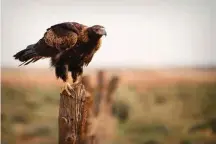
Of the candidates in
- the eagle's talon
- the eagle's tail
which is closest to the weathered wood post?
the eagle's talon

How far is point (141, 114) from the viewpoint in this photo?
2.60 m

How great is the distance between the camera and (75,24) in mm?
2600

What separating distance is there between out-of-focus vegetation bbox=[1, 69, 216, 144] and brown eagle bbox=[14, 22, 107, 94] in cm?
15

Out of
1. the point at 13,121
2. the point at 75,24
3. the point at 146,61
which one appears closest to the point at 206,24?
the point at 146,61

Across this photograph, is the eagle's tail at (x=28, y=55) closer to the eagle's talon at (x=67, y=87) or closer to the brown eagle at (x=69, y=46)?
the brown eagle at (x=69, y=46)

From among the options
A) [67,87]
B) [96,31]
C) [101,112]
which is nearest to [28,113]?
[67,87]

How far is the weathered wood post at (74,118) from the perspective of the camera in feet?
8.42

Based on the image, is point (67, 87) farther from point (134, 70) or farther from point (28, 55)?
point (134, 70)

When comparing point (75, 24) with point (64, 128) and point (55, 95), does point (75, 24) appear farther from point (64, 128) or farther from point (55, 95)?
point (64, 128)

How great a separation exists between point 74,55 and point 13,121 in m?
0.55

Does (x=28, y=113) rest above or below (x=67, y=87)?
below

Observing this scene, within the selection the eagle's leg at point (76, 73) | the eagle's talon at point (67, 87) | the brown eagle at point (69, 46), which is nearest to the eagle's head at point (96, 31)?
the brown eagle at point (69, 46)

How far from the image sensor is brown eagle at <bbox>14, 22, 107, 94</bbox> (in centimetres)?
258

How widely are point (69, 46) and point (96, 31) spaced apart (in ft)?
0.62
